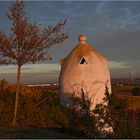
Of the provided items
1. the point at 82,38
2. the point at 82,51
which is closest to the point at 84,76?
the point at 82,51

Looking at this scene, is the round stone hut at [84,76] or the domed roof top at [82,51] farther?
the domed roof top at [82,51]

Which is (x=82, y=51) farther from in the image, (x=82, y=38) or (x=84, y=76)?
(x=84, y=76)

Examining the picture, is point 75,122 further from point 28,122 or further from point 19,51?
point 19,51

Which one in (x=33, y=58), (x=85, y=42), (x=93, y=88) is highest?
(x=85, y=42)

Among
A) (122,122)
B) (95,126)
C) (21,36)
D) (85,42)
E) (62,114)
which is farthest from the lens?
(85,42)

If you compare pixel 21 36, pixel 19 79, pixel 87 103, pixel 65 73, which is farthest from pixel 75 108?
pixel 21 36

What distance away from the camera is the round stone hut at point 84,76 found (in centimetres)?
1644

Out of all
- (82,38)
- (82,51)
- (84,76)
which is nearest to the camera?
(84,76)

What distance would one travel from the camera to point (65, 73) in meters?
17.0

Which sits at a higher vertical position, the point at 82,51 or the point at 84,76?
the point at 82,51

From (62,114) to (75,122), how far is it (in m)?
0.68

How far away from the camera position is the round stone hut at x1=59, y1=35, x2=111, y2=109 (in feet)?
53.9

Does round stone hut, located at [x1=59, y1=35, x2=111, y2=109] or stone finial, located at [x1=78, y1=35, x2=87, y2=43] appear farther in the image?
stone finial, located at [x1=78, y1=35, x2=87, y2=43]

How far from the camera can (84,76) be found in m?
16.5
